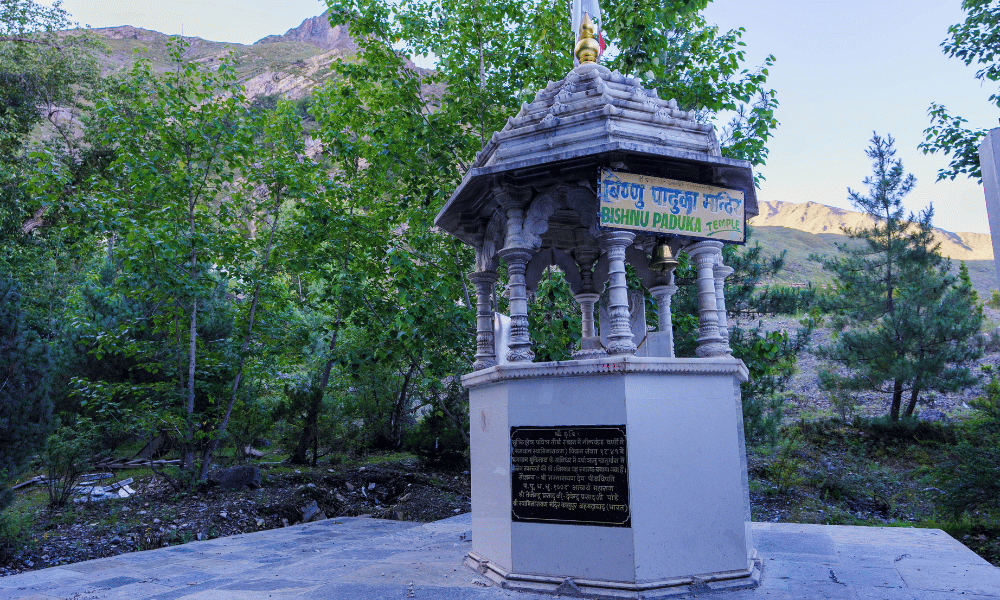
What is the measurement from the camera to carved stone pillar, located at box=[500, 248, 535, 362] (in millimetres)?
5574

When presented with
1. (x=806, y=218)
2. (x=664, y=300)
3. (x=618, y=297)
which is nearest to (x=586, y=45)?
(x=664, y=300)

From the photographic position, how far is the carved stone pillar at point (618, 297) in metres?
5.04

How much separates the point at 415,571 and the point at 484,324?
257cm

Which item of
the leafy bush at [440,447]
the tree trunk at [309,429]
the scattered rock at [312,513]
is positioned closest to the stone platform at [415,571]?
the scattered rock at [312,513]

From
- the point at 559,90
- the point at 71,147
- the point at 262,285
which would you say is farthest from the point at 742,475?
the point at 71,147

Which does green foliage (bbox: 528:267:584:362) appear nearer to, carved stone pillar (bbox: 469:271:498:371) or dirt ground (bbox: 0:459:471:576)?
carved stone pillar (bbox: 469:271:498:371)

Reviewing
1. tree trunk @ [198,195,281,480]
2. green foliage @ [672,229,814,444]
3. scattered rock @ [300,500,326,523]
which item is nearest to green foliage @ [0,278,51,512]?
tree trunk @ [198,195,281,480]

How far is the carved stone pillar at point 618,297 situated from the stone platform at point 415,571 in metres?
1.98

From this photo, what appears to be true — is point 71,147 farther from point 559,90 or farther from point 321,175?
point 559,90

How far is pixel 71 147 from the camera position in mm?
22359

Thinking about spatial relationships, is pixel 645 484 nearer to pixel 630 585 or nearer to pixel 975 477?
pixel 630 585

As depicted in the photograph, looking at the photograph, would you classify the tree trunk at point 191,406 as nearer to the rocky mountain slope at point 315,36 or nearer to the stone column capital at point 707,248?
the stone column capital at point 707,248

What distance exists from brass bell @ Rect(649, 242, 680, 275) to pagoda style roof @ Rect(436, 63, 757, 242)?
0.94m

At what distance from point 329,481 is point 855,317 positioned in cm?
1948
